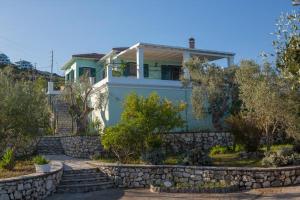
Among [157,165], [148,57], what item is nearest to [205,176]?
[157,165]

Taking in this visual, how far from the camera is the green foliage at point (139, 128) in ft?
56.5

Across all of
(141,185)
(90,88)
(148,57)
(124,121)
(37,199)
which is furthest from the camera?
(148,57)

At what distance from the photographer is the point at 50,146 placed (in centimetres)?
2280

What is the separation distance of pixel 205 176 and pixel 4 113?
26.1 feet

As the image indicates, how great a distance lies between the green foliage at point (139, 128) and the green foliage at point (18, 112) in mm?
3053

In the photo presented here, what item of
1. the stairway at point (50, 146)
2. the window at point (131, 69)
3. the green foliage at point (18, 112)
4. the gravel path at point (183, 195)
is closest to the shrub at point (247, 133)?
the gravel path at point (183, 195)

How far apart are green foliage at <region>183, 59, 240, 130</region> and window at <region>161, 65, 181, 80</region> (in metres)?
7.28

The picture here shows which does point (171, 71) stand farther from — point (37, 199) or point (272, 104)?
point (37, 199)

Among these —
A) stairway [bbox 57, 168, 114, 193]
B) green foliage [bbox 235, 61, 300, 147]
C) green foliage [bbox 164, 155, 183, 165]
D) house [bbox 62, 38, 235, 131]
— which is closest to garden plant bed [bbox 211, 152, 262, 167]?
green foliage [bbox 164, 155, 183, 165]

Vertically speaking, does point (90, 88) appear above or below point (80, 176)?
above

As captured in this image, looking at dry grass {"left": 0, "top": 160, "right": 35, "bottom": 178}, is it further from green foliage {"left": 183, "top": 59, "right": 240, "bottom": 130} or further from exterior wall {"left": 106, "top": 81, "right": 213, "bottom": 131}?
green foliage {"left": 183, "top": 59, "right": 240, "bottom": 130}

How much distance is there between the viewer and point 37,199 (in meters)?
14.2

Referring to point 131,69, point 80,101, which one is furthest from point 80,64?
point 80,101

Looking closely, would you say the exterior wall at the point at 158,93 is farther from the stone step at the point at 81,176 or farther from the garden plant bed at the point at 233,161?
the stone step at the point at 81,176
